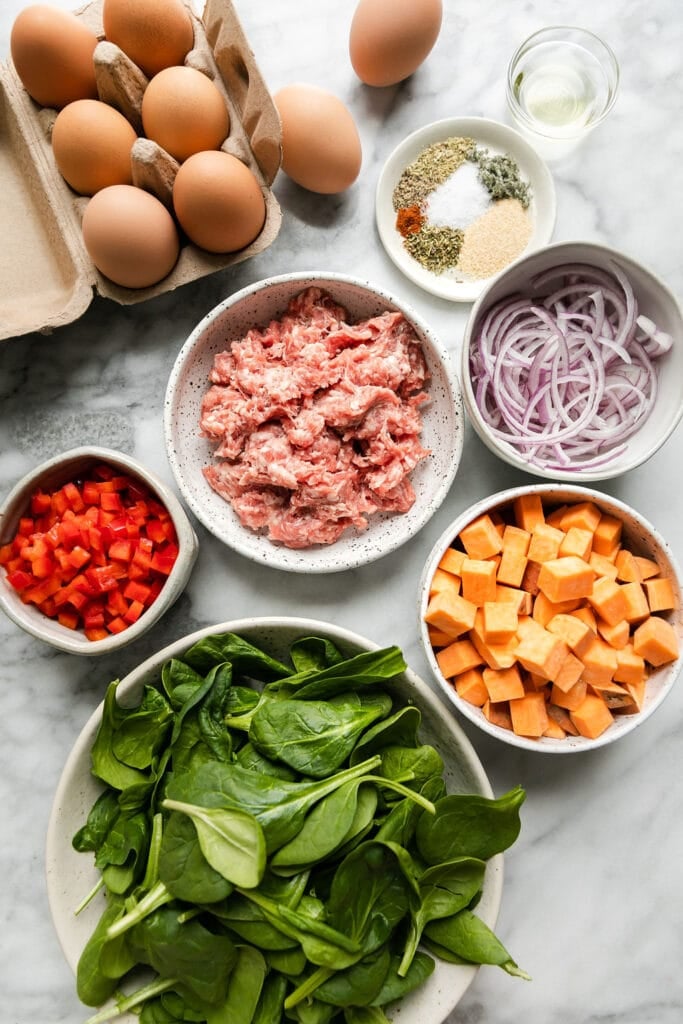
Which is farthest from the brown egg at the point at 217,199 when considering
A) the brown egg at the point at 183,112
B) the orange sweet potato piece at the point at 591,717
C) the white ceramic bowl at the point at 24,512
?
the orange sweet potato piece at the point at 591,717

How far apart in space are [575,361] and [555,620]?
563 millimetres

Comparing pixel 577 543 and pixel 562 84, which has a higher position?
pixel 562 84

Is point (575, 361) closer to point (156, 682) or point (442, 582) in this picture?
point (442, 582)

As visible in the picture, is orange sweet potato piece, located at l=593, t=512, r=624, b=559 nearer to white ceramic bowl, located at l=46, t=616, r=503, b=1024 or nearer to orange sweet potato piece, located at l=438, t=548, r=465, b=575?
orange sweet potato piece, located at l=438, t=548, r=465, b=575

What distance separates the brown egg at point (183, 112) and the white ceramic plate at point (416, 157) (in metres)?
0.40

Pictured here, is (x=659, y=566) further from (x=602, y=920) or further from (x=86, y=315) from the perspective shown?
(x=86, y=315)

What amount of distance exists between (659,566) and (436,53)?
127cm

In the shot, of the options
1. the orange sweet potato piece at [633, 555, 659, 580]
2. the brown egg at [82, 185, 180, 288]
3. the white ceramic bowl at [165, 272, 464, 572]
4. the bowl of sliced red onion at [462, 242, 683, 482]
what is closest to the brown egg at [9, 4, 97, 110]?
the brown egg at [82, 185, 180, 288]

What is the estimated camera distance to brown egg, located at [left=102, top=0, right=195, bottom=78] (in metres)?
1.63

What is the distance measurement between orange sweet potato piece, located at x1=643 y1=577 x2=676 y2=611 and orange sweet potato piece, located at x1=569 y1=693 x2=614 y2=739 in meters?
0.22

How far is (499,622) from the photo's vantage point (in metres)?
1.64

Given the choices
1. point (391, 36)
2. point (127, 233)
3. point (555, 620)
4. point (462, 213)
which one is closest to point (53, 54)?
point (127, 233)

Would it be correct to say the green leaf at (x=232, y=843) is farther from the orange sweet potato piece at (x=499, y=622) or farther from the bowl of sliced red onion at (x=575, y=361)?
the bowl of sliced red onion at (x=575, y=361)

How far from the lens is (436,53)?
1.95 m
